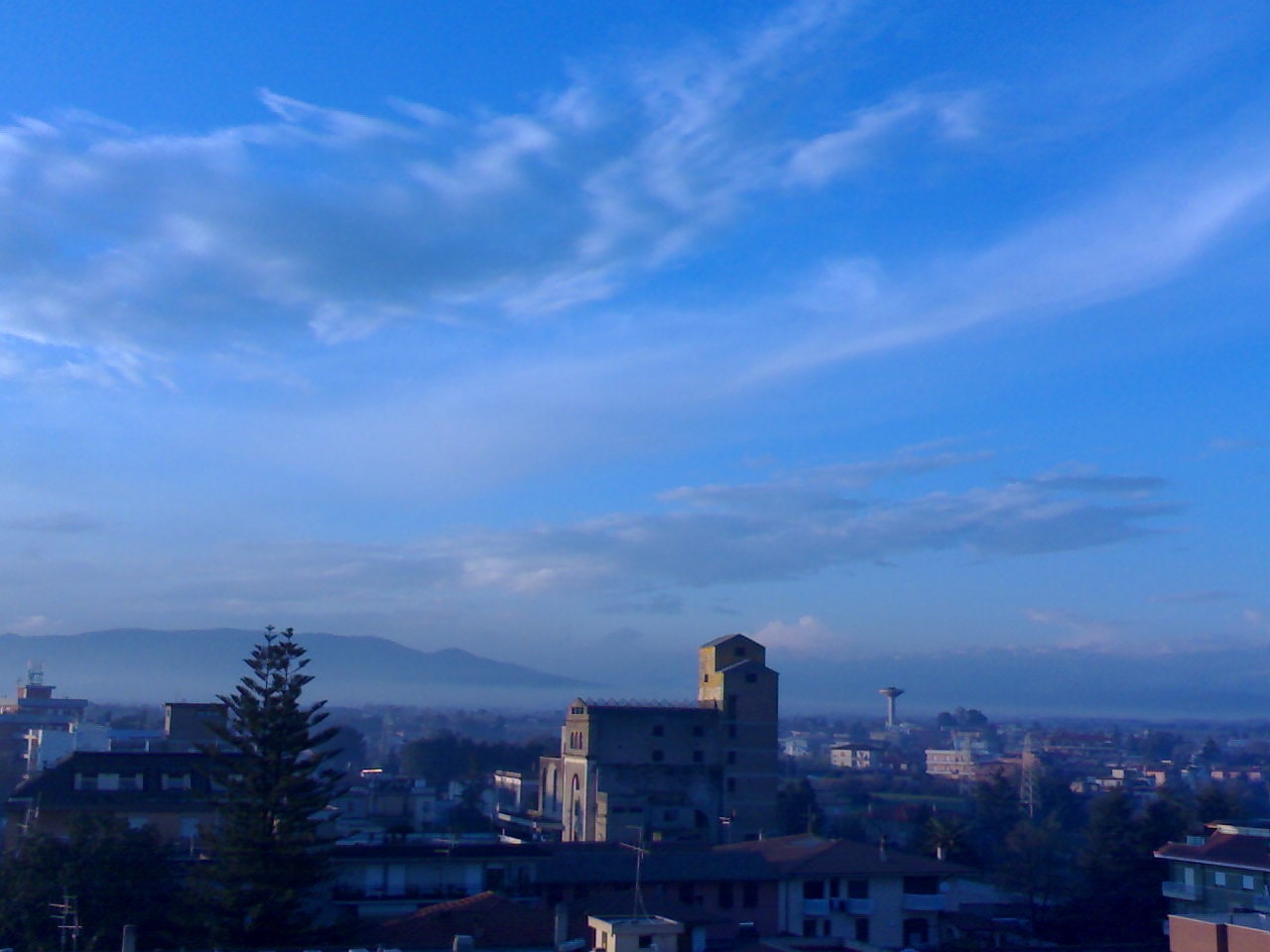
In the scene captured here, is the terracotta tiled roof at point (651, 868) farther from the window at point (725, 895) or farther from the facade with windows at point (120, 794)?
the facade with windows at point (120, 794)

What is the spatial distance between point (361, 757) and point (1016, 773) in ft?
217

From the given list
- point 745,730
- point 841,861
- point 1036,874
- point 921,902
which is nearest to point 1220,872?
point 921,902

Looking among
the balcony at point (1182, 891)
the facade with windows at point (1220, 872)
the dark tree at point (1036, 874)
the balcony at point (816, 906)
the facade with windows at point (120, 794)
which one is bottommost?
the dark tree at point (1036, 874)

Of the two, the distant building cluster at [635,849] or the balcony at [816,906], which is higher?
the distant building cluster at [635,849]

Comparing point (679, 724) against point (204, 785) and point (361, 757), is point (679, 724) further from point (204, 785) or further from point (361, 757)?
point (361, 757)

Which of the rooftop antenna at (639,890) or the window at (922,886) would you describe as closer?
the rooftop antenna at (639,890)

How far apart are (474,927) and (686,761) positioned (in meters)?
35.4

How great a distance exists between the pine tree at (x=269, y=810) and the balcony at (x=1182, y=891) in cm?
2576

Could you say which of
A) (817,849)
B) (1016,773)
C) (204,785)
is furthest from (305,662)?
(1016,773)

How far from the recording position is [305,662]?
2844cm

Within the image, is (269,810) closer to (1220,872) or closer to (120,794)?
(120,794)

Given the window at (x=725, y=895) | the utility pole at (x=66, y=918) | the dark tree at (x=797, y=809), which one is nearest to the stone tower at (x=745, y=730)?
the dark tree at (x=797, y=809)

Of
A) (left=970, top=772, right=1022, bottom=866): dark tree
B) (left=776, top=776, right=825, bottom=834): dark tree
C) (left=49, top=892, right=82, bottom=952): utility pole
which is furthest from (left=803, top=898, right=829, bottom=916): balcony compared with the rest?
(left=970, top=772, right=1022, bottom=866): dark tree

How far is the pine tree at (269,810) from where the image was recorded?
25.8 meters
